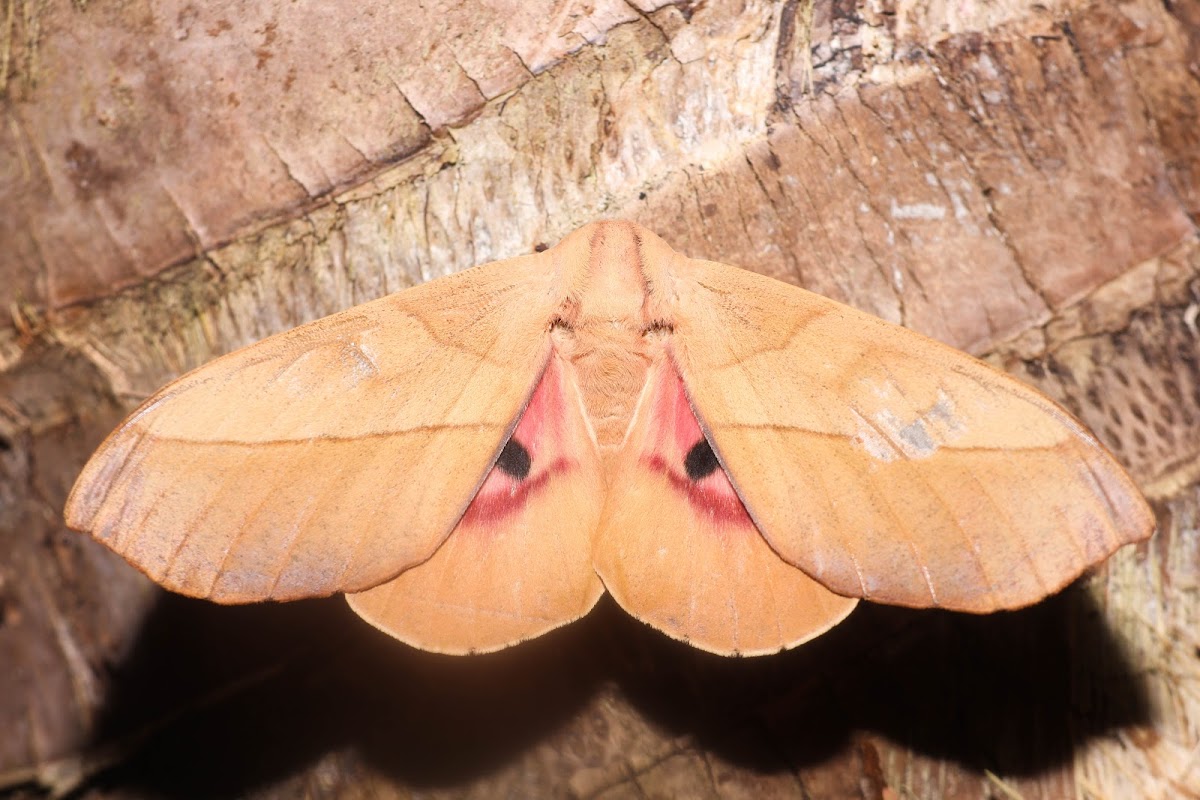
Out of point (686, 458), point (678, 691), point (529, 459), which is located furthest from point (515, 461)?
point (678, 691)

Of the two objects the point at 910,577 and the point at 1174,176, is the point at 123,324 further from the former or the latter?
the point at 1174,176

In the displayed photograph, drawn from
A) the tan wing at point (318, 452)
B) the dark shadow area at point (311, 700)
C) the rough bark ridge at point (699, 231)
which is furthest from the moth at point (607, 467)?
the dark shadow area at point (311, 700)

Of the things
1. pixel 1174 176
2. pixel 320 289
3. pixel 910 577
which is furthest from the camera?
pixel 320 289

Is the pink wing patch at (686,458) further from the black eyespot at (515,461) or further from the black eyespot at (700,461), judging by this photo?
the black eyespot at (515,461)

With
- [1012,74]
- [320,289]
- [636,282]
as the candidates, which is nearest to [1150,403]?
[1012,74]

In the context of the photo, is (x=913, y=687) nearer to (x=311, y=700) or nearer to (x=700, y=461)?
(x=700, y=461)

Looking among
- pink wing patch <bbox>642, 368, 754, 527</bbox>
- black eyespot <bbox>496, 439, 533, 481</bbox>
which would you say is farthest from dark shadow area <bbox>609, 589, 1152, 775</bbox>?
black eyespot <bbox>496, 439, 533, 481</bbox>
